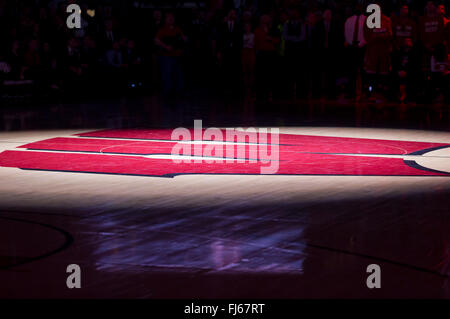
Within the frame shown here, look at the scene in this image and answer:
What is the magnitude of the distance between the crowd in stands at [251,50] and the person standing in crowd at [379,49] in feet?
0.05

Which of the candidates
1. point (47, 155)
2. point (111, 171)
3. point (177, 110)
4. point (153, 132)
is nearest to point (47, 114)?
point (177, 110)

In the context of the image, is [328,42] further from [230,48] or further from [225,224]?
[225,224]

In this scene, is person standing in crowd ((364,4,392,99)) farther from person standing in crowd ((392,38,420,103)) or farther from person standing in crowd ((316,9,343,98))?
person standing in crowd ((316,9,343,98))

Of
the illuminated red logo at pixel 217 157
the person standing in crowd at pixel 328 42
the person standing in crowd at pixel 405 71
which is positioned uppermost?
the person standing in crowd at pixel 328 42

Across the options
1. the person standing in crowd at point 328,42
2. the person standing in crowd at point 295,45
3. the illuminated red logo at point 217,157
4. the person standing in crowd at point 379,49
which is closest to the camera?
the illuminated red logo at point 217,157

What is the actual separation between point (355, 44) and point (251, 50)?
2.22 meters

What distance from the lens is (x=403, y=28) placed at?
12719 mm

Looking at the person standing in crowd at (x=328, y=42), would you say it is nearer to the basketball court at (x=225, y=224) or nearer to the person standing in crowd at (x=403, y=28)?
the person standing in crowd at (x=403, y=28)

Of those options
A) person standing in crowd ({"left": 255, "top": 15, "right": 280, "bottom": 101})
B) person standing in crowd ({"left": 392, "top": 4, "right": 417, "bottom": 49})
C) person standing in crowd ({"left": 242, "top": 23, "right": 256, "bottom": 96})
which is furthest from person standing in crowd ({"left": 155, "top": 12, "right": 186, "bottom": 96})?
person standing in crowd ({"left": 392, "top": 4, "right": 417, "bottom": 49})

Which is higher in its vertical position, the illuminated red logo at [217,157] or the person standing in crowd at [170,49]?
the person standing in crowd at [170,49]

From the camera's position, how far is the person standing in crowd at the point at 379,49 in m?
12.6

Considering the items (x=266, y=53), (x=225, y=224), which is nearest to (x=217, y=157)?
(x=225, y=224)

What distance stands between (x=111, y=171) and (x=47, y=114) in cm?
564

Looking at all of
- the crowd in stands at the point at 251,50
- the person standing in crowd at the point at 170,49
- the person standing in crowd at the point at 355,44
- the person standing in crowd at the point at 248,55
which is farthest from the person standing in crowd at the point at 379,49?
the person standing in crowd at the point at 170,49
